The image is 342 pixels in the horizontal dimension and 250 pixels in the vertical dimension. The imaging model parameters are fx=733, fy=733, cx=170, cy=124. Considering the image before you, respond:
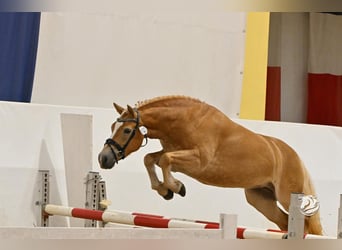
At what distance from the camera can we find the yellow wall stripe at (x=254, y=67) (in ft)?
9.05

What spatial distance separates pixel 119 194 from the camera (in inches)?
97.4

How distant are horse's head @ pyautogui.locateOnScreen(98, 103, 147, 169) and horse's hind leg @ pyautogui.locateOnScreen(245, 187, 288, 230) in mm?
494

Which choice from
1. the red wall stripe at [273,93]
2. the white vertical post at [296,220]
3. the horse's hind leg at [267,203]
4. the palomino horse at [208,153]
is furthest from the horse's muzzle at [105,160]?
the red wall stripe at [273,93]

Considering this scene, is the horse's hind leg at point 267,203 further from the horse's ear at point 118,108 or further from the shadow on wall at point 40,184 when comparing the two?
the shadow on wall at point 40,184

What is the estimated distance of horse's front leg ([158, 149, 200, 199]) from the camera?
8.00 ft

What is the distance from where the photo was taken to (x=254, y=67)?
2.78 m

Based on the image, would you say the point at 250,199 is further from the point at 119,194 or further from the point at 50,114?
the point at 50,114

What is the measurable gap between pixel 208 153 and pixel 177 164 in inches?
5.7

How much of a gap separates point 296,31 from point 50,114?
2518 millimetres

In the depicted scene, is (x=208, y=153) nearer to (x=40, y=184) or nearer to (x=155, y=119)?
(x=155, y=119)

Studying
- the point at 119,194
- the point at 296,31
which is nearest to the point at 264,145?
the point at 119,194

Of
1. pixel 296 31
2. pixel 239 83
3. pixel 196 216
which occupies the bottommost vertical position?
pixel 196 216

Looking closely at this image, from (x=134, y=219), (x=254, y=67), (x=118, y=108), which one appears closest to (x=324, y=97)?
(x=254, y=67)

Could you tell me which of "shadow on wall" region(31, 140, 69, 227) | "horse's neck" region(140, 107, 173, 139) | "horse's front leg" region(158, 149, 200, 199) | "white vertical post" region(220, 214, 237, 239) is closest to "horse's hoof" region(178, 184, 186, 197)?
"horse's front leg" region(158, 149, 200, 199)
